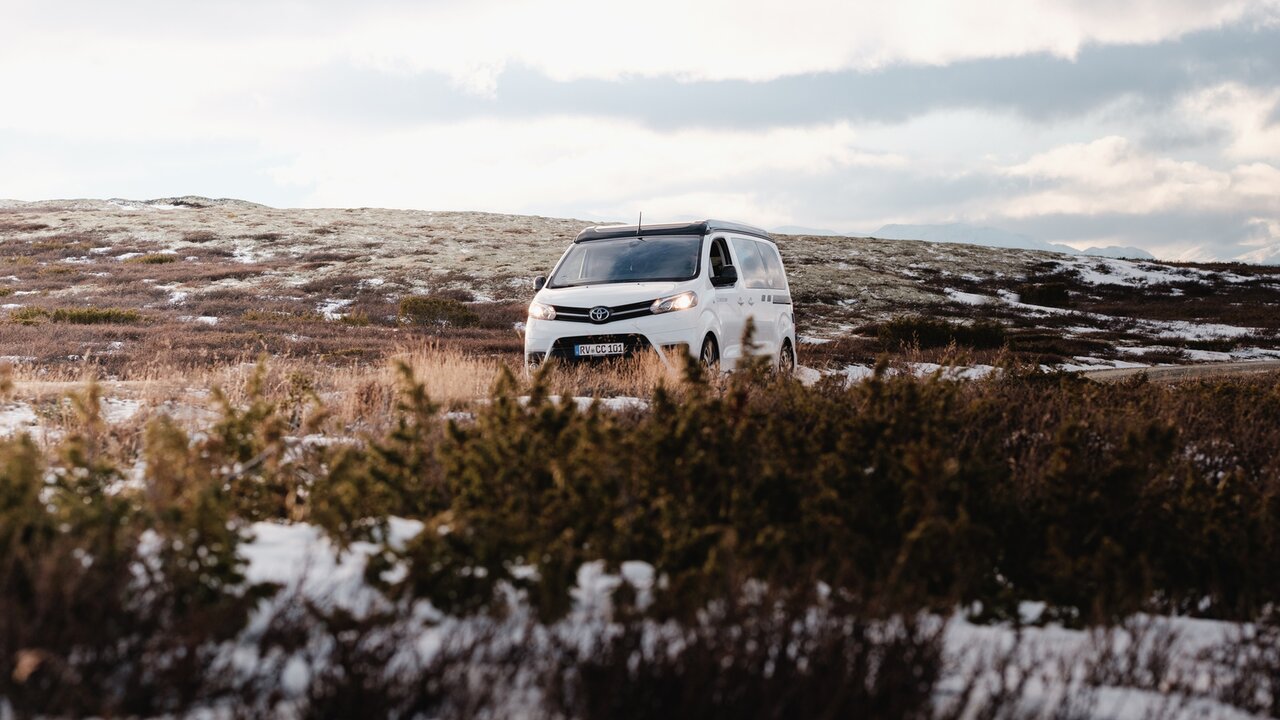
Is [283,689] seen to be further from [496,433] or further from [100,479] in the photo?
[100,479]

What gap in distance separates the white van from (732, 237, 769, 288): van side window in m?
0.02

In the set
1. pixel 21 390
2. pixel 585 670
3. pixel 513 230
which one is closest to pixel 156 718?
pixel 585 670

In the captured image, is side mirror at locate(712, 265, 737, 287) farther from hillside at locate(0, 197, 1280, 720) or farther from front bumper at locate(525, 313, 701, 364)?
hillside at locate(0, 197, 1280, 720)

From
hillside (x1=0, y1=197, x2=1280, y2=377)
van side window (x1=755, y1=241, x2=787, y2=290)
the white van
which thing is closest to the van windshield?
the white van

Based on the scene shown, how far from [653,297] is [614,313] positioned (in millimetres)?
481

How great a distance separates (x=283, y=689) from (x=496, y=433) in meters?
2.13

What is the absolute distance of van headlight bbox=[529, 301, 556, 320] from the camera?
38.0ft

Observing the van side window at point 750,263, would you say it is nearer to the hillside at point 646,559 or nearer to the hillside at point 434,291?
the hillside at point 434,291

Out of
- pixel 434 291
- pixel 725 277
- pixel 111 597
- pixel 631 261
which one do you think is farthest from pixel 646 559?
pixel 434 291

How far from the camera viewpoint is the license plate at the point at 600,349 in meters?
11.2

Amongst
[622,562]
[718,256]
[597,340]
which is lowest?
[622,562]

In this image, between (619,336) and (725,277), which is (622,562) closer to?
(619,336)

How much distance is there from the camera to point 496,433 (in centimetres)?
498

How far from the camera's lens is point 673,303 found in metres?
11.2
